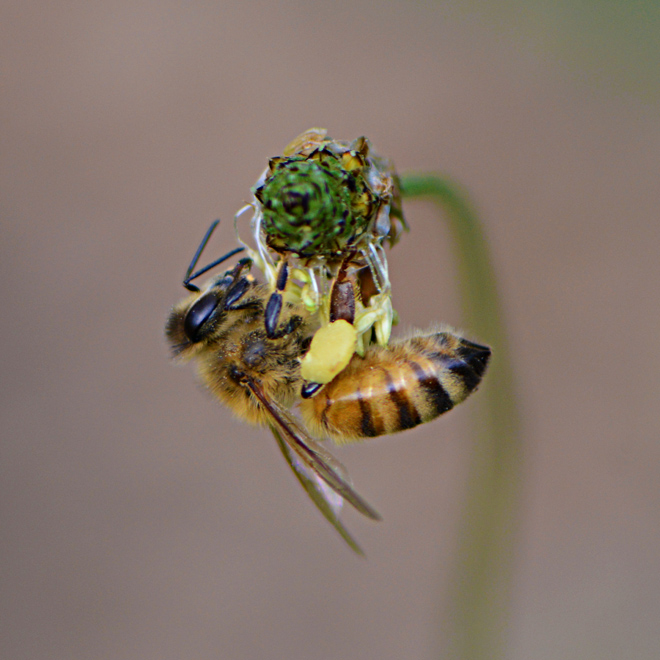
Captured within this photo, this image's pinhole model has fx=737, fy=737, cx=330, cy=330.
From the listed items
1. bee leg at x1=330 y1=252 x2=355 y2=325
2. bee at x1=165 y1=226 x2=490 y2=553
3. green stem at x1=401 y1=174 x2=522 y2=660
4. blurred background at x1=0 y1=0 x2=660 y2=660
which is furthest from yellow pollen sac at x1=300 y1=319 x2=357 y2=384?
blurred background at x1=0 y1=0 x2=660 y2=660

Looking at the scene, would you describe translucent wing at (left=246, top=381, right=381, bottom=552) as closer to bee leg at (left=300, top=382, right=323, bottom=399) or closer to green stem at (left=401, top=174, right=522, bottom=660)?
bee leg at (left=300, top=382, right=323, bottom=399)

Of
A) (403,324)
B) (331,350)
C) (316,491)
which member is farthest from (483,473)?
(403,324)

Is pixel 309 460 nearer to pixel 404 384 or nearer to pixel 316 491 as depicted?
pixel 316 491

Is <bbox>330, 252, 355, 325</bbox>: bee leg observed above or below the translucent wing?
above

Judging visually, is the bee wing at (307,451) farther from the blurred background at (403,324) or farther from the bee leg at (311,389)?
the blurred background at (403,324)

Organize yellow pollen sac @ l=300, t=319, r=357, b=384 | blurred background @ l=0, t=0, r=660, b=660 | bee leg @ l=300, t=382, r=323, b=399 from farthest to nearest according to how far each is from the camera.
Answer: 1. blurred background @ l=0, t=0, r=660, b=660
2. bee leg @ l=300, t=382, r=323, b=399
3. yellow pollen sac @ l=300, t=319, r=357, b=384

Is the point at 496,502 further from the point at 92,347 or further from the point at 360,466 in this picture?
the point at 92,347

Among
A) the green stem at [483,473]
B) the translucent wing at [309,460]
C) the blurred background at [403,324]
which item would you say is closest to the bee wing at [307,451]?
the translucent wing at [309,460]

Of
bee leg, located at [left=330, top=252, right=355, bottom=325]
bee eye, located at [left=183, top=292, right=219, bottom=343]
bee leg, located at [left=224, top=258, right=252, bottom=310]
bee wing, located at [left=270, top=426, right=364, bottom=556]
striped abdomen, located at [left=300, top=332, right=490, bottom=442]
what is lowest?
bee wing, located at [left=270, top=426, right=364, bottom=556]
